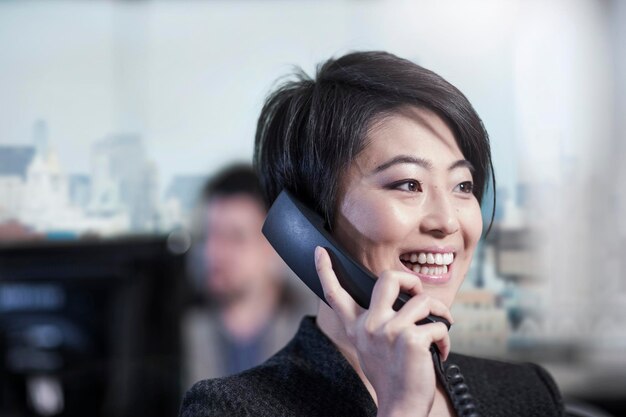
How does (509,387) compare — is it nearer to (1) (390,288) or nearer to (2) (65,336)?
(1) (390,288)

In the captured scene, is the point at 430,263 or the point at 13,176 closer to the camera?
the point at 430,263

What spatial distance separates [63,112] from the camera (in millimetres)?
2219

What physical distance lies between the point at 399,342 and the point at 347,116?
26cm

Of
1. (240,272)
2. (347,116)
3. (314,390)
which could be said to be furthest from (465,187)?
(240,272)

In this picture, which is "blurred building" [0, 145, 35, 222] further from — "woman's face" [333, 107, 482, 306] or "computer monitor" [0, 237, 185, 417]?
"woman's face" [333, 107, 482, 306]

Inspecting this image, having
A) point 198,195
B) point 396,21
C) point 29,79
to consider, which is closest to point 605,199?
point 396,21

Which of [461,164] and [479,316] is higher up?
[461,164]

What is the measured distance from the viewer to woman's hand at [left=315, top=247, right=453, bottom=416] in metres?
0.81

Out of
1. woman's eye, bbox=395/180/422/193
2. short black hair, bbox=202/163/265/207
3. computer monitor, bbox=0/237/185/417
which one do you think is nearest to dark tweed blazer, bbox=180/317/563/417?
woman's eye, bbox=395/180/422/193

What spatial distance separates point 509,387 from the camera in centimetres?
109

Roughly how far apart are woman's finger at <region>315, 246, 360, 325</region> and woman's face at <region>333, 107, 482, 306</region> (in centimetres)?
4

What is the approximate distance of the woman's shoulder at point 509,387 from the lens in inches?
42.0

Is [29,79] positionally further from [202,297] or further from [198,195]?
[202,297]

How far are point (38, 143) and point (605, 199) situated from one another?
163 cm
